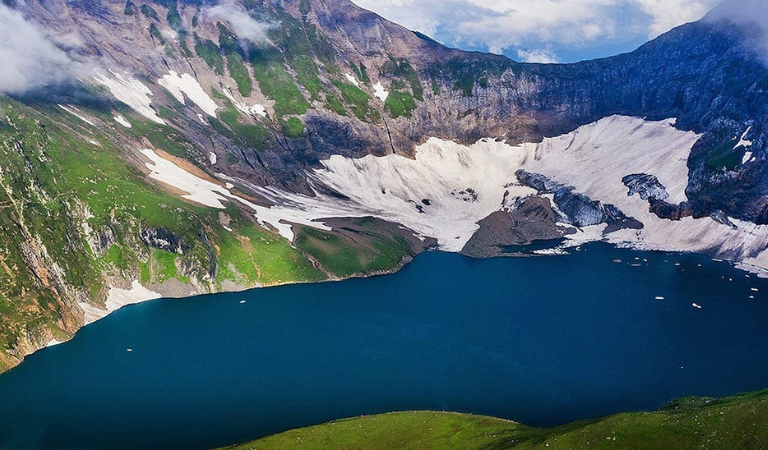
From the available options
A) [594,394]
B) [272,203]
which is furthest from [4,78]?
[594,394]

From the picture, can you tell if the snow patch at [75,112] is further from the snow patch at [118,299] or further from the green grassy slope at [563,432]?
the green grassy slope at [563,432]

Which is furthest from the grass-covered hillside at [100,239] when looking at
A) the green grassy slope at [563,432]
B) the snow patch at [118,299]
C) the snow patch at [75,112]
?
the green grassy slope at [563,432]

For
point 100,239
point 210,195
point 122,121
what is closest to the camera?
point 100,239

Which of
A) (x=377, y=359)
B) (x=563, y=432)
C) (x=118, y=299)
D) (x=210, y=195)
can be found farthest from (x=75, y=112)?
(x=563, y=432)

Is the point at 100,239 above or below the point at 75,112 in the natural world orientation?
below

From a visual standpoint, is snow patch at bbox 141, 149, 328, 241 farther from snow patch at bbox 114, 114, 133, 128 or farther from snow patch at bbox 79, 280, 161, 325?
snow patch at bbox 79, 280, 161, 325

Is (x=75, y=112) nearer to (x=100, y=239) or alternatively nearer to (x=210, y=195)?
(x=210, y=195)
